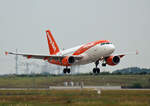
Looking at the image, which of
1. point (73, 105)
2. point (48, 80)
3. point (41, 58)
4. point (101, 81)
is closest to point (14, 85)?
point (48, 80)

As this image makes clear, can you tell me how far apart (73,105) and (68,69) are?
34294 millimetres

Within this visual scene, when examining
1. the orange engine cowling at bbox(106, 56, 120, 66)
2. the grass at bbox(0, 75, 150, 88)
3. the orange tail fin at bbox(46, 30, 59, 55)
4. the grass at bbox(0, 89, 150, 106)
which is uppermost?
the orange tail fin at bbox(46, 30, 59, 55)

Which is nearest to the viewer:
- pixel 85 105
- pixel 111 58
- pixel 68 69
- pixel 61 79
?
pixel 85 105

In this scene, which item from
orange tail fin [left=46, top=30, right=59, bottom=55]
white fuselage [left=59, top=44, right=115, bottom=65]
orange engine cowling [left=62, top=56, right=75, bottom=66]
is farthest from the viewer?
orange tail fin [left=46, top=30, right=59, bottom=55]

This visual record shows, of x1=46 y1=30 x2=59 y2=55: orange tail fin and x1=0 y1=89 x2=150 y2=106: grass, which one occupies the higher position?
x1=46 y1=30 x2=59 y2=55: orange tail fin

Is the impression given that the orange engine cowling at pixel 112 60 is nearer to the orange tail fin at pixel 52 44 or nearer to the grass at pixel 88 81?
the orange tail fin at pixel 52 44

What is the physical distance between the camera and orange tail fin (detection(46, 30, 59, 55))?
94.3m

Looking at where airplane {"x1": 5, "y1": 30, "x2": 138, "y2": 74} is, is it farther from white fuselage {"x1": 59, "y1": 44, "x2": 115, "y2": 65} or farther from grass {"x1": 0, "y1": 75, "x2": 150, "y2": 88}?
grass {"x1": 0, "y1": 75, "x2": 150, "y2": 88}

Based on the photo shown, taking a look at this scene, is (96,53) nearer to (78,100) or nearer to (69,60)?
(69,60)

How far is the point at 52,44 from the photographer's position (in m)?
96.3

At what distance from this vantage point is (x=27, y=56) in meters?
85.6

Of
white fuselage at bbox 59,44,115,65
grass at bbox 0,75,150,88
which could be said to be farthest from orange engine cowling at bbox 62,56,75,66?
grass at bbox 0,75,150,88

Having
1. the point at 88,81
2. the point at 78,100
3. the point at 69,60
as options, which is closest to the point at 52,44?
the point at 69,60

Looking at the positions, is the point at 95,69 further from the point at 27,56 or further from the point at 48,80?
the point at 48,80
